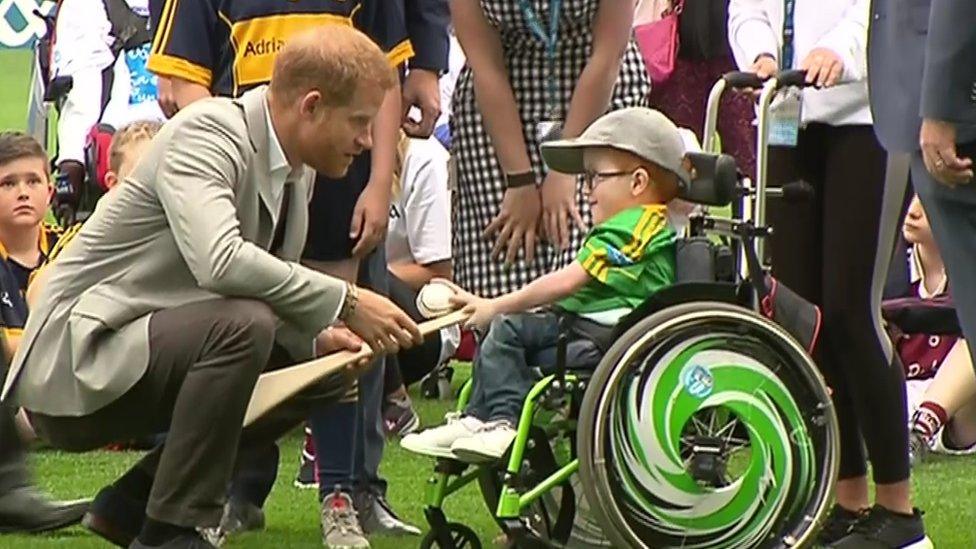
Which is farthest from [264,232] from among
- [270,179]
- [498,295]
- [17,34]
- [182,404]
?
[17,34]

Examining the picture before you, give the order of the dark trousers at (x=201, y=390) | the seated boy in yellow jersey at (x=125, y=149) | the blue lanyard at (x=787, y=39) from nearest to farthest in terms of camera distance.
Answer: the dark trousers at (x=201, y=390) < the blue lanyard at (x=787, y=39) < the seated boy in yellow jersey at (x=125, y=149)

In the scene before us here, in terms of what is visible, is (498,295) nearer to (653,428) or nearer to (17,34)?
(653,428)

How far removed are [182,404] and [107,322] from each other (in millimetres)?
268

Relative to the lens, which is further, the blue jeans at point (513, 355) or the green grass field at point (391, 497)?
the green grass field at point (391, 497)

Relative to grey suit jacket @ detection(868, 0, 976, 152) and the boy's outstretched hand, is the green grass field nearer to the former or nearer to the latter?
the boy's outstretched hand

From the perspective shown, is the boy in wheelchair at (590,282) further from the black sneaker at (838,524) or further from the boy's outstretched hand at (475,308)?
the black sneaker at (838,524)

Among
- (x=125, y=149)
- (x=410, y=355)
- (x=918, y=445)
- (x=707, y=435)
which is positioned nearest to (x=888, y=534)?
(x=707, y=435)

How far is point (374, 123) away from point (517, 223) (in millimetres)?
421

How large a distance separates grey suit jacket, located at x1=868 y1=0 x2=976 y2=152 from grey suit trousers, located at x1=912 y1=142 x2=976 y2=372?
0.12 m

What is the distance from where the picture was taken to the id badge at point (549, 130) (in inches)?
215

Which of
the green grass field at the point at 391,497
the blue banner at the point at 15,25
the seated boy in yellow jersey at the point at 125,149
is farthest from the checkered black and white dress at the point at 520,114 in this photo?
the blue banner at the point at 15,25

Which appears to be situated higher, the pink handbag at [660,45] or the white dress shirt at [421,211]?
the pink handbag at [660,45]

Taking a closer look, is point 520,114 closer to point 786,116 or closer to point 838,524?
point 786,116

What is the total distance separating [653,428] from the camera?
4.88 m
